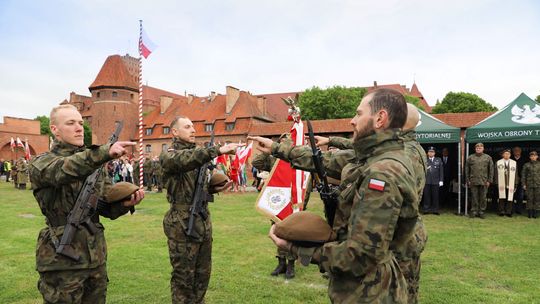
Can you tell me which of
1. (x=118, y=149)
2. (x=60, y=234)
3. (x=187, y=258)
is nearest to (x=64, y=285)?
(x=60, y=234)

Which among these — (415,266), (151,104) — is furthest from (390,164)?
(151,104)

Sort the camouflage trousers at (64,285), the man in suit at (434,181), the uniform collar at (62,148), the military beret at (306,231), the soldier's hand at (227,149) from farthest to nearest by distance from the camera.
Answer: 1. the man in suit at (434,181)
2. the soldier's hand at (227,149)
3. the uniform collar at (62,148)
4. the camouflage trousers at (64,285)
5. the military beret at (306,231)

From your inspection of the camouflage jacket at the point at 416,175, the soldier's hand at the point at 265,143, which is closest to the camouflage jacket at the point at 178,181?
the soldier's hand at the point at 265,143

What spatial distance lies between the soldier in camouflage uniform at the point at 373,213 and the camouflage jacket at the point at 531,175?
13.2 meters

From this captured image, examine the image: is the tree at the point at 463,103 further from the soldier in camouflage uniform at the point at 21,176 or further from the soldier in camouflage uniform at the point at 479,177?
the soldier in camouflage uniform at the point at 21,176

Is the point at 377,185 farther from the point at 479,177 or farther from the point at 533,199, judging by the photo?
the point at 533,199

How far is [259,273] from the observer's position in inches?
272

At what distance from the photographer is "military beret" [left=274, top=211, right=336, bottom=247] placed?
227cm

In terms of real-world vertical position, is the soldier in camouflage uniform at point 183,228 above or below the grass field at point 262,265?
above

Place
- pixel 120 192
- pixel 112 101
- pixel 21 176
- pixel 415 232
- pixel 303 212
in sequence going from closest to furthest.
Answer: pixel 303 212 < pixel 120 192 < pixel 415 232 < pixel 21 176 < pixel 112 101

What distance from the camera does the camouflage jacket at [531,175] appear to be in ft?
42.1

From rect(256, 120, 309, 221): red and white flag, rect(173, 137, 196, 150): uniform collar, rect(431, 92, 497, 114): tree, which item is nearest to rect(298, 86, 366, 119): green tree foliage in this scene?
rect(431, 92, 497, 114): tree

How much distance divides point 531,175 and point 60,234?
47.7ft

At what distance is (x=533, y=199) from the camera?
12.8 metres
